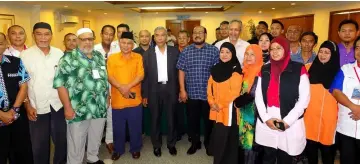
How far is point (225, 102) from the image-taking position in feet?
8.68

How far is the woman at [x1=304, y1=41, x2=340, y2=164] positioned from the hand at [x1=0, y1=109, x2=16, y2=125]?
280 centimetres

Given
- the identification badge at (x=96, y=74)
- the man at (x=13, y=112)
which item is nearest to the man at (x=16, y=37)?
the man at (x=13, y=112)

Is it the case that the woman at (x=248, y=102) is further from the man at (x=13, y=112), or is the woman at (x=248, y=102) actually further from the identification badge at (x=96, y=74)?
the man at (x=13, y=112)

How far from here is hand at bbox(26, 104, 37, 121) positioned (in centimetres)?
259

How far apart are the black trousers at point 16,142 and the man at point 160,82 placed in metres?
1.44

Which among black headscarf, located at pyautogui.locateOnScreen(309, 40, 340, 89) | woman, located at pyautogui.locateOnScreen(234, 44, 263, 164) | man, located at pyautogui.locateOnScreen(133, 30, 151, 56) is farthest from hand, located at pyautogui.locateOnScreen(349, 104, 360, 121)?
man, located at pyautogui.locateOnScreen(133, 30, 151, 56)

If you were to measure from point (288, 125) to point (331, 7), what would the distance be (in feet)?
27.7

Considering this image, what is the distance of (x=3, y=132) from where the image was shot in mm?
2273

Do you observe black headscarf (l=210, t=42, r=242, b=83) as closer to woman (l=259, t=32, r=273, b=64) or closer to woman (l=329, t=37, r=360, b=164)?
woman (l=259, t=32, r=273, b=64)

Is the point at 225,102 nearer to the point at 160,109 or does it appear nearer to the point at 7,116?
the point at 160,109

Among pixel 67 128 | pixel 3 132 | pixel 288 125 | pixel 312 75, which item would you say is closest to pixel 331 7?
pixel 312 75

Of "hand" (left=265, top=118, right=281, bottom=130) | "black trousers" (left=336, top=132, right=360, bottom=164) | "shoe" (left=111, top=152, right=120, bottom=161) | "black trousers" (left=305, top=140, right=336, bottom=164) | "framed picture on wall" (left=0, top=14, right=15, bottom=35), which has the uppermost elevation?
"framed picture on wall" (left=0, top=14, right=15, bottom=35)

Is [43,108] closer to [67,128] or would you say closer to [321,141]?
[67,128]

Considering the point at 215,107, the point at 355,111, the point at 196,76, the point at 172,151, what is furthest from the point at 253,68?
the point at 172,151
